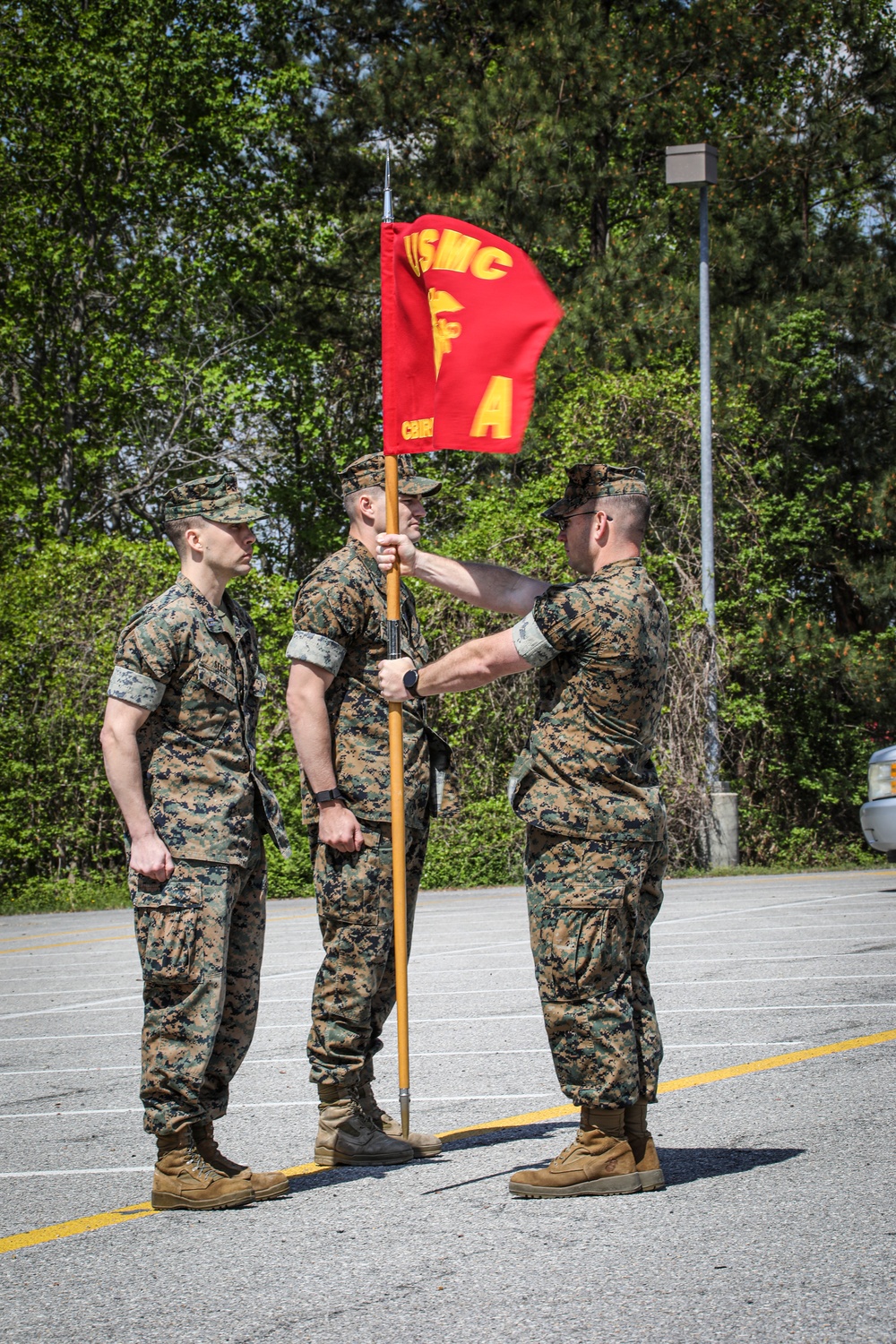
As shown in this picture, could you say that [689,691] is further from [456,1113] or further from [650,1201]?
[650,1201]

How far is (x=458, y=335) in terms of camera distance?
5.25m

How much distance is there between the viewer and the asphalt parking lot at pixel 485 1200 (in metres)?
3.50

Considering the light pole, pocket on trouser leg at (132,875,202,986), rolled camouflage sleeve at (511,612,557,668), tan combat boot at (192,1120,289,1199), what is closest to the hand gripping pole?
tan combat boot at (192,1120,289,1199)

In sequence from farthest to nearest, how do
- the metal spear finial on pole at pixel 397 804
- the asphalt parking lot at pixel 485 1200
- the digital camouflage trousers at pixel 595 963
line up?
the metal spear finial on pole at pixel 397 804
the digital camouflage trousers at pixel 595 963
the asphalt parking lot at pixel 485 1200

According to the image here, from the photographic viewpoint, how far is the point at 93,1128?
5.79 meters

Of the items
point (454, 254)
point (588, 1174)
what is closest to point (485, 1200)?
point (588, 1174)

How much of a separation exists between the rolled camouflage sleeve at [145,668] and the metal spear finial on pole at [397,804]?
2.47ft

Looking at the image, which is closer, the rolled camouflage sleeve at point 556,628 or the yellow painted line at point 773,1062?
the rolled camouflage sleeve at point 556,628

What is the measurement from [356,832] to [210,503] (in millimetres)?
1214

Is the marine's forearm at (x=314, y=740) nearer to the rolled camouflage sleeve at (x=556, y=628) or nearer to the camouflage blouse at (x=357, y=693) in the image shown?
the camouflage blouse at (x=357, y=693)

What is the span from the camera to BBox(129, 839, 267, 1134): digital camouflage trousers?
14.9ft

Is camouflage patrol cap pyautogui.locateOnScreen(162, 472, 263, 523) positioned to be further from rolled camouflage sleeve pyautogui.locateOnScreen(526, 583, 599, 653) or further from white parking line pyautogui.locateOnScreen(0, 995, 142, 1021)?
white parking line pyautogui.locateOnScreen(0, 995, 142, 1021)

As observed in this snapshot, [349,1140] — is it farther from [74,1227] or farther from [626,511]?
[626,511]

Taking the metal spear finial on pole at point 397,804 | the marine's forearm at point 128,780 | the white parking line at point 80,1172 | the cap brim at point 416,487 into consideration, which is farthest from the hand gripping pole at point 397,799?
the white parking line at point 80,1172
